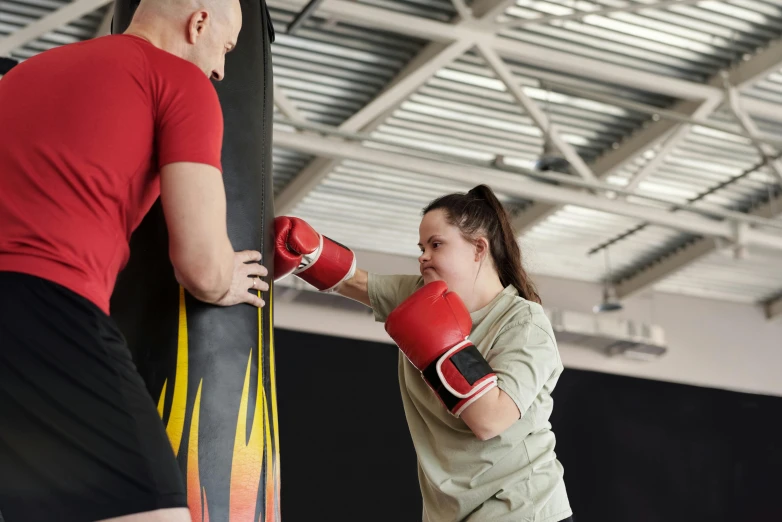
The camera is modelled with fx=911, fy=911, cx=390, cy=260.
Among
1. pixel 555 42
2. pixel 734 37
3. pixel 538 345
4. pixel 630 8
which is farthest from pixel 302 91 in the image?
pixel 538 345

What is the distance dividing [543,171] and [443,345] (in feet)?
13.0

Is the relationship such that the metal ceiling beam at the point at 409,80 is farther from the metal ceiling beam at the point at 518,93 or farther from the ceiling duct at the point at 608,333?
the ceiling duct at the point at 608,333

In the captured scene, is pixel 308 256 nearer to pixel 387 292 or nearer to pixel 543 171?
pixel 387 292

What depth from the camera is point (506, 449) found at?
6.03 ft

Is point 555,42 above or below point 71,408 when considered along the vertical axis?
above

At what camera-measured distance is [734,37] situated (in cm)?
558

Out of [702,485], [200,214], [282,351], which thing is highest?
[282,351]

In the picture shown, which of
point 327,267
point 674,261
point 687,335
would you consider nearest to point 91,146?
point 327,267

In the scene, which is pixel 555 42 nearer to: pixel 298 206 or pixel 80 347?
pixel 298 206

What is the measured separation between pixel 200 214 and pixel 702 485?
241 inches

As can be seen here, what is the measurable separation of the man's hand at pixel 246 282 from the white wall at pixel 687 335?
6652 millimetres

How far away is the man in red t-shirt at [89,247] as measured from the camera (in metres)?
1.07

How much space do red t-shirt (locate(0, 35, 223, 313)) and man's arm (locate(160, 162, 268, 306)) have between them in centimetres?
2

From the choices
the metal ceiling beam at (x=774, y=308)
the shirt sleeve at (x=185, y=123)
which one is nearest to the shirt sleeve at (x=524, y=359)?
the shirt sleeve at (x=185, y=123)
